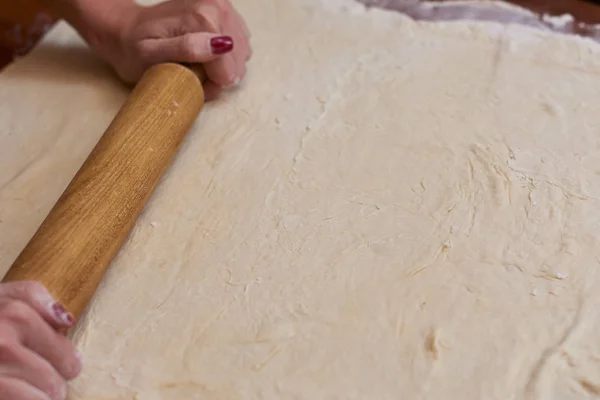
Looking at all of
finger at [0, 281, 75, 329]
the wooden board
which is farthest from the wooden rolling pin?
the wooden board

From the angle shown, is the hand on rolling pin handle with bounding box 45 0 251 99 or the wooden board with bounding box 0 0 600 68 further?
the wooden board with bounding box 0 0 600 68

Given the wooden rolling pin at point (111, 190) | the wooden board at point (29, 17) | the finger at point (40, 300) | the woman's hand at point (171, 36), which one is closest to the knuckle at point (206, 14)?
the woman's hand at point (171, 36)

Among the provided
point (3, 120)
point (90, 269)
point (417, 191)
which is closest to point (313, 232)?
point (417, 191)

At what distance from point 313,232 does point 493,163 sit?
0.38 meters

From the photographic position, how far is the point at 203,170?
118 cm

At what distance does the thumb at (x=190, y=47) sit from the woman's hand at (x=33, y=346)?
0.62 m

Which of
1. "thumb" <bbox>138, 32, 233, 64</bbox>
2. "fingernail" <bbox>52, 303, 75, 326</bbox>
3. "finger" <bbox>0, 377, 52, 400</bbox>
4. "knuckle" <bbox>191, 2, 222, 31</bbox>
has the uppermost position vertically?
"knuckle" <bbox>191, 2, 222, 31</bbox>

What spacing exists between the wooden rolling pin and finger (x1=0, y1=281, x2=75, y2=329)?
0.01 metres

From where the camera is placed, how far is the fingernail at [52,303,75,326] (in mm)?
837

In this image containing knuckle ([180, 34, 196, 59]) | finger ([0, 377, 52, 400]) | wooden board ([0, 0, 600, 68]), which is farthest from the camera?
wooden board ([0, 0, 600, 68])

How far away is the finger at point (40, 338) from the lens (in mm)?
805

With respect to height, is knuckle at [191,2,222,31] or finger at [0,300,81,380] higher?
knuckle at [191,2,222,31]

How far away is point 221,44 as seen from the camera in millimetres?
1268

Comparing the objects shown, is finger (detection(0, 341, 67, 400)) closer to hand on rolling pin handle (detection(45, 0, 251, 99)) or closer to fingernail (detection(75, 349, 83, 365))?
fingernail (detection(75, 349, 83, 365))
